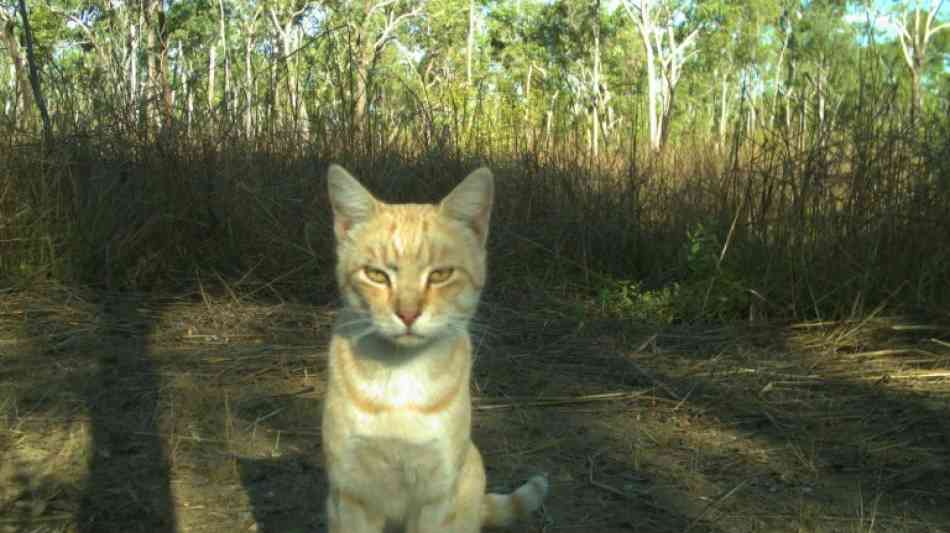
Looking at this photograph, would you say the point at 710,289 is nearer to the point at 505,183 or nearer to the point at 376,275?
the point at 505,183

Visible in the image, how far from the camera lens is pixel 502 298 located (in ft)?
17.1

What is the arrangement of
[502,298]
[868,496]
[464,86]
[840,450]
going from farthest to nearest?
[464,86] → [502,298] → [840,450] → [868,496]

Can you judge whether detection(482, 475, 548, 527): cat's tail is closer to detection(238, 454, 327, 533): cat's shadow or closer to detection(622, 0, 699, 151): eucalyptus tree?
detection(238, 454, 327, 533): cat's shadow

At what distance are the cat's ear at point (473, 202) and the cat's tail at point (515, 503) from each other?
A: 805 millimetres

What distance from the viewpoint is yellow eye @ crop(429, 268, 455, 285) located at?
2500 millimetres

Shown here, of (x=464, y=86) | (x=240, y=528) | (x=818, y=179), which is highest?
(x=464, y=86)

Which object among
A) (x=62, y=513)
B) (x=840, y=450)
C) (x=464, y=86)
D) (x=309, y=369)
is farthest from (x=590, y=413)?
(x=464, y=86)

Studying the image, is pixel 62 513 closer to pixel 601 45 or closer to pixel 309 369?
pixel 309 369

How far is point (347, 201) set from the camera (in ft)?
8.52

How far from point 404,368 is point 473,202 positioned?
0.57 meters

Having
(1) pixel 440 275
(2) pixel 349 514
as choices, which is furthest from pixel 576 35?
(2) pixel 349 514

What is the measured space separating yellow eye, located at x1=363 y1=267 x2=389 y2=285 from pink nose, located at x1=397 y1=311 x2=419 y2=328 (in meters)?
0.18

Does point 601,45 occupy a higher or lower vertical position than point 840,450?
higher

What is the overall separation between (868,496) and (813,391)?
1.00 meters
